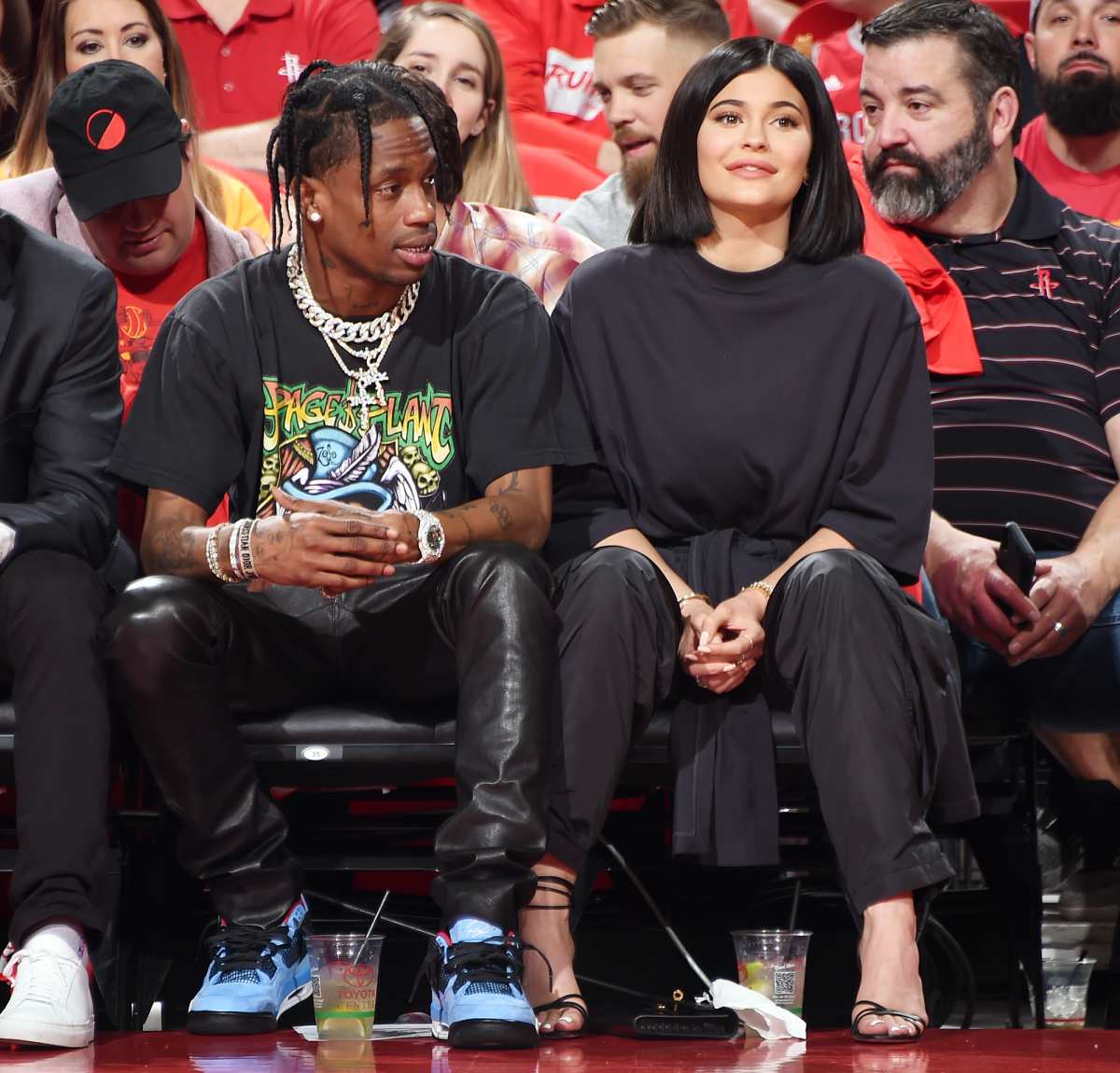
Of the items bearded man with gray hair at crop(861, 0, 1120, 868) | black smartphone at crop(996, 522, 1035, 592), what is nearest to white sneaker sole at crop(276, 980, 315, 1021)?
bearded man with gray hair at crop(861, 0, 1120, 868)

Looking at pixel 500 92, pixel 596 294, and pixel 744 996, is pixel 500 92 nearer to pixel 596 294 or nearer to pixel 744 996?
pixel 596 294

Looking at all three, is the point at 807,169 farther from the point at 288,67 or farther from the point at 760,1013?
the point at 288,67

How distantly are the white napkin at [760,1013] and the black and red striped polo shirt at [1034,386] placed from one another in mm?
1075

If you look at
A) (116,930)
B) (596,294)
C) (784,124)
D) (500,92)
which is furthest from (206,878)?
(500,92)

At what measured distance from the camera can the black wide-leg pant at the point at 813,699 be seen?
80.0 inches

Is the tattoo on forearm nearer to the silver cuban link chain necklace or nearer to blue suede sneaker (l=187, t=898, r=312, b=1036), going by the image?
the silver cuban link chain necklace

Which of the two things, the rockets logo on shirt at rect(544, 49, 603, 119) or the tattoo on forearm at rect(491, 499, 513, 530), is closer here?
the tattoo on forearm at rect(491, 499, 513, 530)

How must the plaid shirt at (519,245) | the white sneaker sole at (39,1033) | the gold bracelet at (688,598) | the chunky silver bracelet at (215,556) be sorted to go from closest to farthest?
the white sneaker sole at (39,1033) → the chunky silver bracelet at (215,556) → the gold bracelet at (688,598) → the plaid shirt at (519,245)

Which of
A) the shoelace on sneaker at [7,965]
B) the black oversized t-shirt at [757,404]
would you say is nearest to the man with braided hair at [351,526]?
the black oversized t-shirt at [757,404]

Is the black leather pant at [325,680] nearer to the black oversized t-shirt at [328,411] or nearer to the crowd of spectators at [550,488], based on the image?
the crowd of spectators at [550,488]

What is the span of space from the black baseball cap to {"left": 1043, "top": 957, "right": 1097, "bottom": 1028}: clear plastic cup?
189 cm

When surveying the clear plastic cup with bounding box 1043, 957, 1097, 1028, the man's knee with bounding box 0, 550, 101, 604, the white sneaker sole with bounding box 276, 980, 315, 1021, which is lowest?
the clear plastic cup with bounding box 1043, 957, 1097, 1028

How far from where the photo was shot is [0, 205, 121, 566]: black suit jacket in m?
2.34

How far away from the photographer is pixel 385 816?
→ 246 centimetres
